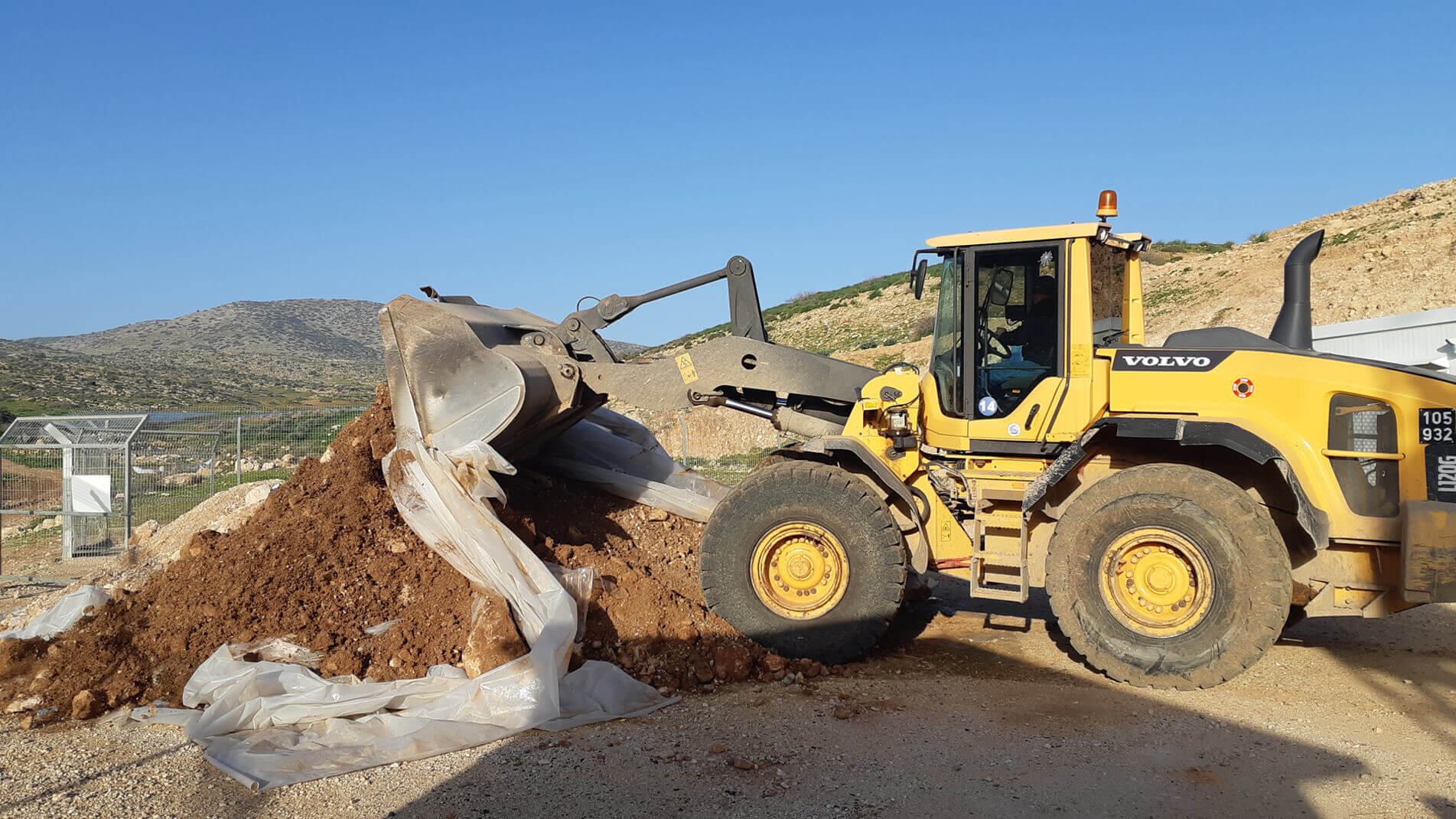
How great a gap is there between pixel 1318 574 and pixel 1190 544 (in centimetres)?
79

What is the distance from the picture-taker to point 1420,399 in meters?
5.37

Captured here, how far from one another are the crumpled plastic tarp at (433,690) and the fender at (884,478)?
5.49ft

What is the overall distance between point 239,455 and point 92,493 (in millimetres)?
1953

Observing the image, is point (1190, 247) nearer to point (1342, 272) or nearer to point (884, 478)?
point (1342, 272)

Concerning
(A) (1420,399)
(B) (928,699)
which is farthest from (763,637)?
(A) (1420,399)

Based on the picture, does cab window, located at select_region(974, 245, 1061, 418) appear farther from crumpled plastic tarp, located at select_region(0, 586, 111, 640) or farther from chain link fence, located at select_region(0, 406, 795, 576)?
crumpled plastic tarp, located at select_region(0, 586, 111, 640)

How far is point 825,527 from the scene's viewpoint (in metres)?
6.20

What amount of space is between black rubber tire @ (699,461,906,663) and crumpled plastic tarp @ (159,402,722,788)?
888 mm

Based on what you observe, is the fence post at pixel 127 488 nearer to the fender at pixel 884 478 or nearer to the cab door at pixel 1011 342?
the fender at pixel 884 478

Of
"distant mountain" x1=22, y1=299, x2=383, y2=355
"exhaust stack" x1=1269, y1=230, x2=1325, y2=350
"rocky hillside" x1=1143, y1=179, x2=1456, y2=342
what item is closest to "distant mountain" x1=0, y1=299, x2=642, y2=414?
"distant mountain" x1=22, y1=299, x2=383, y2=355

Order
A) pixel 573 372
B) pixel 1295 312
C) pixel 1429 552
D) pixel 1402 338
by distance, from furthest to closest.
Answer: pixel 1402 338, pixel 573 372, pixel 1295 312, pixel 1429 552

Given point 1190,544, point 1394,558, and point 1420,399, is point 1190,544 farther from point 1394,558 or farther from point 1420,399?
point 1420,399

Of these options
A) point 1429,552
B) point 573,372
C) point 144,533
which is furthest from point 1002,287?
point 144,533

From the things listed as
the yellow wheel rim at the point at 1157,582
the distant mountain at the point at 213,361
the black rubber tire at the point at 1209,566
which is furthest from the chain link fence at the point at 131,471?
the yellow wheel rim at the point at 1157,582
